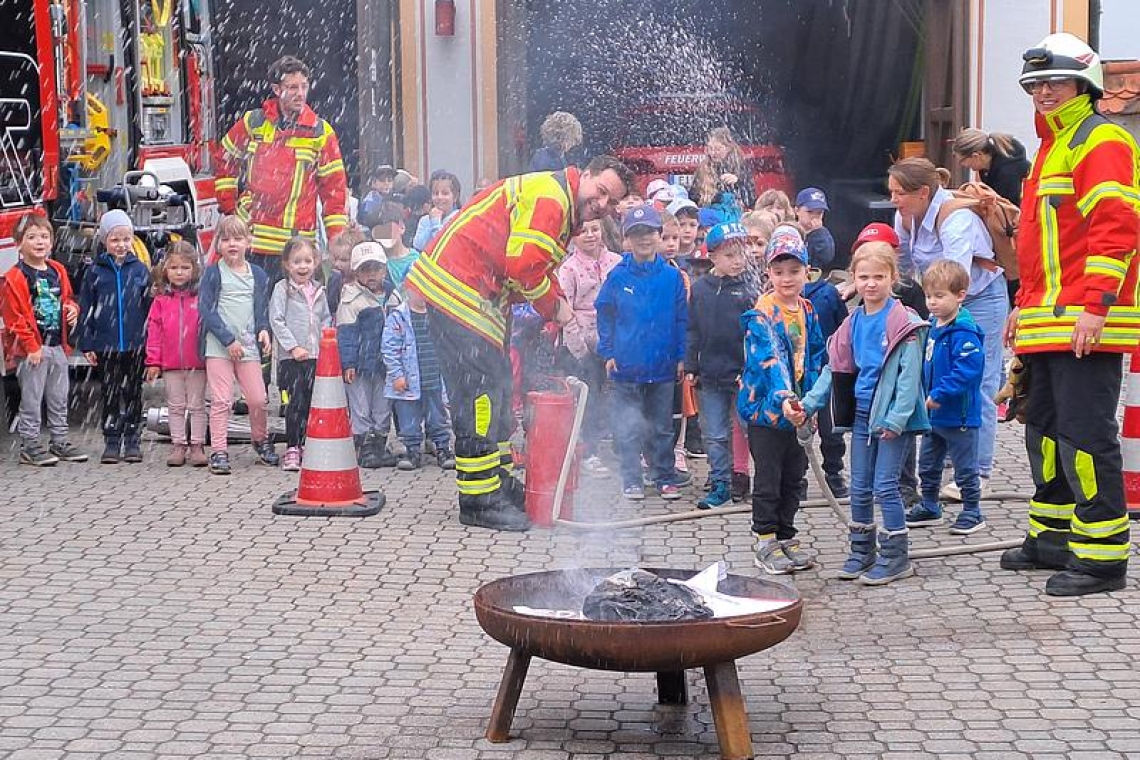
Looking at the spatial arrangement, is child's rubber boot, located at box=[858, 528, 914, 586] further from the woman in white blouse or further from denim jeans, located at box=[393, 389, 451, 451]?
denim jeans, located at box=[393, 389, 451, 451]

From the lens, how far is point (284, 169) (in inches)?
436

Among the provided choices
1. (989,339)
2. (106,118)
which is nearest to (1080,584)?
(989,339)

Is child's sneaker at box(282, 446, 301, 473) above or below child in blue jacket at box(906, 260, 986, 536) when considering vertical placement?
below

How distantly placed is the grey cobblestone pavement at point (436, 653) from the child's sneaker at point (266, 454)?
1222mm

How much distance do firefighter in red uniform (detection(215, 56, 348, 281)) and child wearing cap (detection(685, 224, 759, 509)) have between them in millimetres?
2950

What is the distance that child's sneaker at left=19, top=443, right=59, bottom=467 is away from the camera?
33.3 feet

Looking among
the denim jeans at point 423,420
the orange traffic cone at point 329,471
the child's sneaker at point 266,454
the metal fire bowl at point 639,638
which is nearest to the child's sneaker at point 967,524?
the orange traffic cone at point 329,471

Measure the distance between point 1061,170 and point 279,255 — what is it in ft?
18.1

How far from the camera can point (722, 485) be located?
9023 millimetres

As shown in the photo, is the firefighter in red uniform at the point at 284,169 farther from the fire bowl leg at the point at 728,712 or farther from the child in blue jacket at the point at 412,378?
the fire bowl leg at the point at 728,712

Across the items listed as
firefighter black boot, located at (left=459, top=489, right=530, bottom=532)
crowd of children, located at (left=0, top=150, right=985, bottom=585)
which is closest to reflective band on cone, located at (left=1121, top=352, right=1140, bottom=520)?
crowd of children, located at (left=0, top=150, right=985, bottom=585)

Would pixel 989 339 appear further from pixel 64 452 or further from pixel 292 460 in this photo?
pixel 64 452

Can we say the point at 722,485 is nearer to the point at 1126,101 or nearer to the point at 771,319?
the point at 771,319

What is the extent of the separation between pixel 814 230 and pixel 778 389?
299 centimetres
